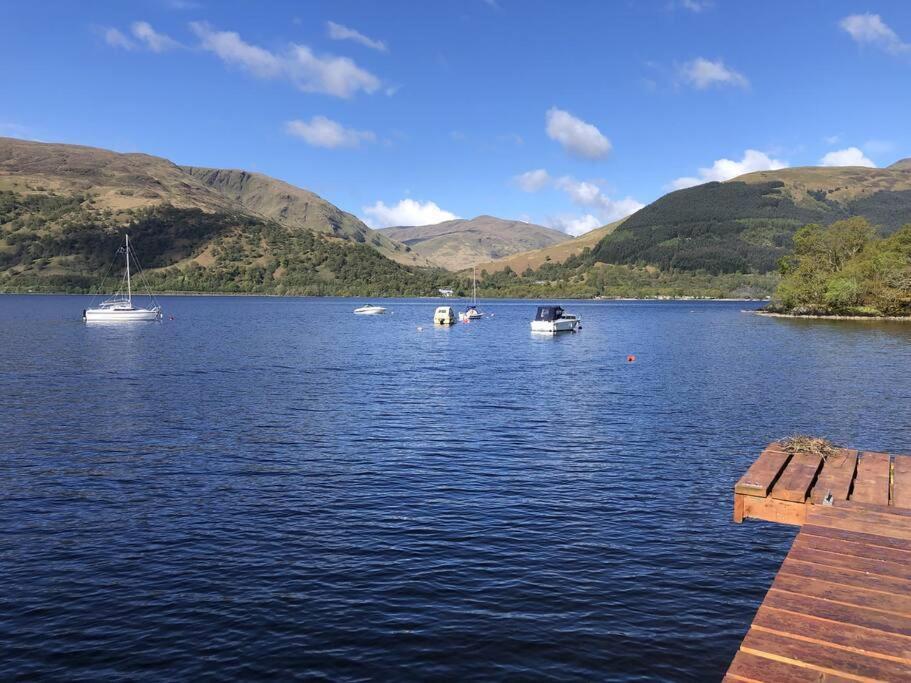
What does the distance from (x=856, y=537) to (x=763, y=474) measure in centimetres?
480

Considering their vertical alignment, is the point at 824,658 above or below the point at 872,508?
above

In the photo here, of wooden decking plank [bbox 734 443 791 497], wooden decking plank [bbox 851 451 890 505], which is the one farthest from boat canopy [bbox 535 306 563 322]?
wooden decking plank [bbox 851 451 890 505]

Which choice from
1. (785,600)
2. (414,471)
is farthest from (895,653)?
(414,471)

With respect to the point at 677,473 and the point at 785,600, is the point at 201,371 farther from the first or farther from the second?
the point at 785,600

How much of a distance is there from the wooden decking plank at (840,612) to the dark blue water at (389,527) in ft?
9.91

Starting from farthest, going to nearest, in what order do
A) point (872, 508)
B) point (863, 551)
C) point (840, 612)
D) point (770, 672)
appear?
point (872, 508), point (863, 551), point (840, 612), point (770, 672)

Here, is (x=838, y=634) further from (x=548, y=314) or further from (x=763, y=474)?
(x=548, y=314)

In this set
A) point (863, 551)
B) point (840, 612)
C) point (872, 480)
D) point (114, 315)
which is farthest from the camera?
point (114, 315)

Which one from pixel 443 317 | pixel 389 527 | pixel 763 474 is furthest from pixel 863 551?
pixel 443 317

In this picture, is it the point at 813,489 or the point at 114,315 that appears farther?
the point at 114,315

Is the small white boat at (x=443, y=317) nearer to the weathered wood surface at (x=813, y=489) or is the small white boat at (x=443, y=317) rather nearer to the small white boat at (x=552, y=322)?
the small white boat at (x=552, y=322)

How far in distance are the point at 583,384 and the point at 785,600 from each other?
47601 mm

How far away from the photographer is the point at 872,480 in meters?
19.9

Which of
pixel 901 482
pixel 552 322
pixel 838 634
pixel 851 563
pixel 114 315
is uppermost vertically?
pixel 114 315
